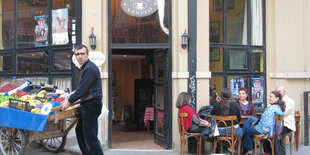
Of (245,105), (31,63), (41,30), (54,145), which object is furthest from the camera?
(31,63)

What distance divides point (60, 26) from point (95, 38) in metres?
1.54

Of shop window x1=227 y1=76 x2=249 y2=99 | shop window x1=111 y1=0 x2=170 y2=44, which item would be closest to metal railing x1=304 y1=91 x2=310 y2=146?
shop window x1=227 y1=76 x2=249 y2=99

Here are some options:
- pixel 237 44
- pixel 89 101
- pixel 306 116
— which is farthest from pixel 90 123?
pixel 306 116

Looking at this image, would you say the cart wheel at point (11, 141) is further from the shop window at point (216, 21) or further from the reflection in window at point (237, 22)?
the reflection in window at point (237, 22)

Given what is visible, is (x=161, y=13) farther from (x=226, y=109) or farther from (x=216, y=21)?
(x=226, y=109)

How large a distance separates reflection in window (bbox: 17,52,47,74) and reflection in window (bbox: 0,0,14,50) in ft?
2.11

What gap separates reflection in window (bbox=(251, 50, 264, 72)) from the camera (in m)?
8.49

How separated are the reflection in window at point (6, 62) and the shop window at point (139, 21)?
3716mm

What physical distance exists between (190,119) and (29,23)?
5.51 metres

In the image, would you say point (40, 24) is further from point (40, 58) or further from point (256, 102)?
point (256, 102)

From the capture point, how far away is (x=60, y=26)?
8203 mm

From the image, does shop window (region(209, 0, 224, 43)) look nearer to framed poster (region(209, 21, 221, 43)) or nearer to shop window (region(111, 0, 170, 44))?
framed poster (region(209, 21, 221, 43))

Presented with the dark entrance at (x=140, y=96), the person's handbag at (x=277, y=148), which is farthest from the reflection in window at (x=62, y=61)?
the person's handbag at (x=277, y=148)

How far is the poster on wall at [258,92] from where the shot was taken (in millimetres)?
8422
